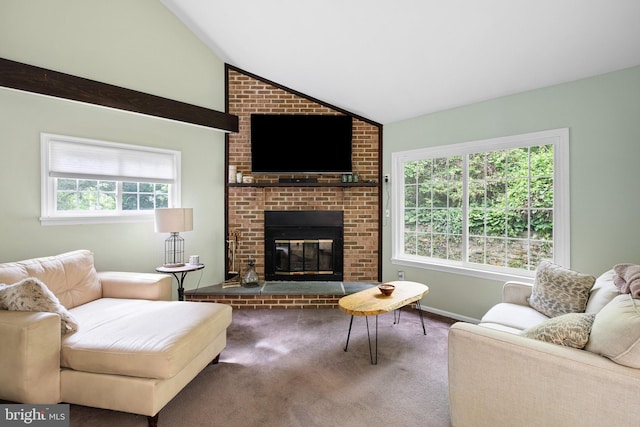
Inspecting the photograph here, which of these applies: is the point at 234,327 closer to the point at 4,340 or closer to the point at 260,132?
the point at 4,340

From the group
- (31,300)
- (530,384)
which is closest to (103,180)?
(31,300)

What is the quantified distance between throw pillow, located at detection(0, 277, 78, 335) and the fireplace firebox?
249 cm

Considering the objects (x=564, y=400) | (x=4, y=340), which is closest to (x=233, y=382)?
(x=4, y=340)

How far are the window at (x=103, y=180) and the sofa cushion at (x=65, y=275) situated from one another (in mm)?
591

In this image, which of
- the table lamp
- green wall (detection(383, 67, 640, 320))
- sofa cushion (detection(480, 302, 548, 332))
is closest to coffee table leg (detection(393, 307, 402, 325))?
green wall (detection(383, 67, 640, 320))

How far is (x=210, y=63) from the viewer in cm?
420

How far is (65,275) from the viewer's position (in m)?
2.58

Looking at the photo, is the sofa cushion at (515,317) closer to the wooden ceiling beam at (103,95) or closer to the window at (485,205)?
the window at (485,205)

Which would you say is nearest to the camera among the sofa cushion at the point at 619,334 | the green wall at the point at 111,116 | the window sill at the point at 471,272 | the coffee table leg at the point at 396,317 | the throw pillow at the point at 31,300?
the sofa cushion at the point at 619,334

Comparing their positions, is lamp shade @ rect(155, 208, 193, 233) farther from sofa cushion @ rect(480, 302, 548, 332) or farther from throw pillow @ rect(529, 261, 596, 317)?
throw pillow @ rect(529, 261, 596, 317)

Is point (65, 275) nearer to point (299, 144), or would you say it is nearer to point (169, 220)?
point (169, 220)

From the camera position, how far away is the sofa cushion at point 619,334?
4.26 ft

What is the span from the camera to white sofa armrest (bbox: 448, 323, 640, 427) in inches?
51.4

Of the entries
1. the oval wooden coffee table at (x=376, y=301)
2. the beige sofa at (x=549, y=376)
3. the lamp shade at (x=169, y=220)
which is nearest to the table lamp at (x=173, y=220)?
the lamp shade at (x=169, y=220)
